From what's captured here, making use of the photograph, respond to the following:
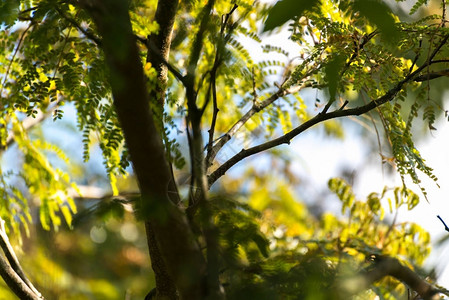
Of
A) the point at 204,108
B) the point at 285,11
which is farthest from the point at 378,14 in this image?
the point at 204,108

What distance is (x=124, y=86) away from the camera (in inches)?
24.6

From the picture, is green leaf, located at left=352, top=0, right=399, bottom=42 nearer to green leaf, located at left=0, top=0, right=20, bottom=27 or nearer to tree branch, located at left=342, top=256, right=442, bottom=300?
tree branch, located at left=342, top=256, right=442, bottom=300

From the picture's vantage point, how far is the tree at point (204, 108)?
65 centimetres

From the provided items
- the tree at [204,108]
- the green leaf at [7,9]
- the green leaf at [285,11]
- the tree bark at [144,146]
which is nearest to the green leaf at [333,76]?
the tree at [204,108]

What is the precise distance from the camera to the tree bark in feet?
2.02

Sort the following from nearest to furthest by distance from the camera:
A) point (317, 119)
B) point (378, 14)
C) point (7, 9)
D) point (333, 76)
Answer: point (378, 14)
point (333, 76)
point (7, 9)
point (317, 119)

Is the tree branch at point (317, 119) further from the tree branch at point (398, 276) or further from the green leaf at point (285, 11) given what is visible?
the green leaf at point (285, 11)

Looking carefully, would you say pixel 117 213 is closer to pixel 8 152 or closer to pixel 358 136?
pixel 8 152

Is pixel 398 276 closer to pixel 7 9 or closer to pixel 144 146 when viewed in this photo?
pixel 144 146

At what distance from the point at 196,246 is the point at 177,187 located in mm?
109

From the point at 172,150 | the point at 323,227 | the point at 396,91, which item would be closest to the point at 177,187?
the point at 172,150

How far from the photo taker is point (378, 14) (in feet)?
1.69

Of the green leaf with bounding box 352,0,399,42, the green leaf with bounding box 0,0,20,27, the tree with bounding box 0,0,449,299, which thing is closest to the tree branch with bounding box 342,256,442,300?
the tree with bounding box 0,0,449,299

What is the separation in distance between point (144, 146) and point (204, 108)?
0.28 feet
